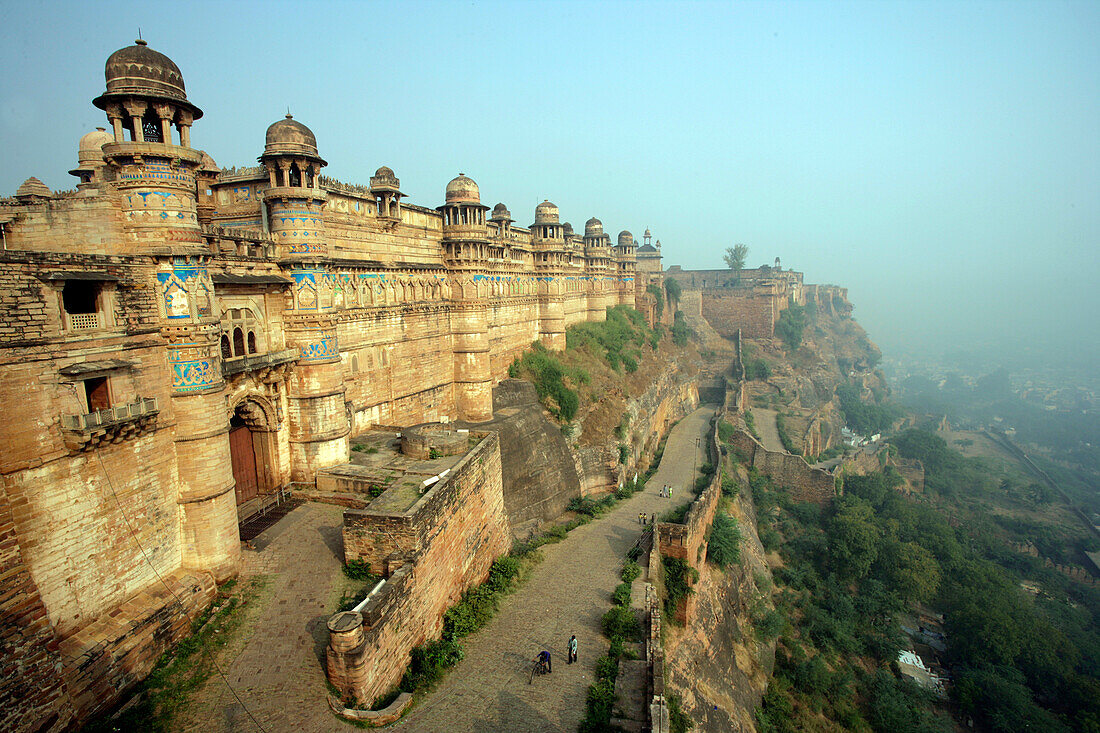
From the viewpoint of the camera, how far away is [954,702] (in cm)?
2139

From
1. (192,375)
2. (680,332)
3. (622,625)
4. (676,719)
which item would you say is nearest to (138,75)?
(192,375)

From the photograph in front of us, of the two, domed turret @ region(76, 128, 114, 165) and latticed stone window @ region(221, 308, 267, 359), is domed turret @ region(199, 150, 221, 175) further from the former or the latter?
latticed stone window @ region(221, 308, 267, 359)

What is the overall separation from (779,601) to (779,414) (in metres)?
24.7

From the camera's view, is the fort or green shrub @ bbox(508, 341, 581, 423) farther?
green shrub @ bbox(508, 341, 581, 423)

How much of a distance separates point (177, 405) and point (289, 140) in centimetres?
739

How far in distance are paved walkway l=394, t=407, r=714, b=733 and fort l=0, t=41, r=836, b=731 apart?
3.81ft

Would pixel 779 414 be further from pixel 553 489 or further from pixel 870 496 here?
pixel 553 489

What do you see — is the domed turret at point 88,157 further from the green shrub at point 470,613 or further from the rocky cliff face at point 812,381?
the rocky cliff face at point 812,381

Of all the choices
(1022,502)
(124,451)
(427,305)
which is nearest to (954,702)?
(427,305)

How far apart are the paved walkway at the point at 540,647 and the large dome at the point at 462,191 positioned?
45.5 ft

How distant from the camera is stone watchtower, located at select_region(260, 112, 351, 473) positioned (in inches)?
536

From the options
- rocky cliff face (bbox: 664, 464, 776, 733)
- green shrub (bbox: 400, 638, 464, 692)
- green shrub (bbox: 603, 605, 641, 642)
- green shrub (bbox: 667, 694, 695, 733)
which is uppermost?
green shrub (bbox: 400, 638, 464, 692)

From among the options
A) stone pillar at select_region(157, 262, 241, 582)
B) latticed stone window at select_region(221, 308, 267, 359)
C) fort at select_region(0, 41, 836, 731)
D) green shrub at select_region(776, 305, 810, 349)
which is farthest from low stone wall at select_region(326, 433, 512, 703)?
green shrub at select_region(776, 305, 810, 349)

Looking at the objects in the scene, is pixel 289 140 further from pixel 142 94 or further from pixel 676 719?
pixel 676 719
